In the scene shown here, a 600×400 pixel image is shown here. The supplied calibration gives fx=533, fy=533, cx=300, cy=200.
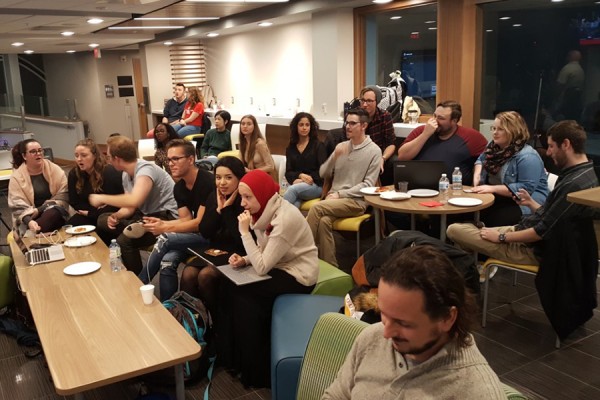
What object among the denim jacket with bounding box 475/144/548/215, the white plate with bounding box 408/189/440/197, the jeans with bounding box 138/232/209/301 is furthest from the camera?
the white plate with bounding box 408/189/440/197

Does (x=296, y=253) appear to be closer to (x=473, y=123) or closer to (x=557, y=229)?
(x=557, y=229)

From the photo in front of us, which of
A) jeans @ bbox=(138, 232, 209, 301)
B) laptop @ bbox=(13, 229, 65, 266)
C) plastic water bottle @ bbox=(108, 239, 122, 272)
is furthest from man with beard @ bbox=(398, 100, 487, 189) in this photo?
laptop @ bbox=(13, 229, 65, 266)

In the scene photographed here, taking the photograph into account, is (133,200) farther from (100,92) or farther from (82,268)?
(100,92)

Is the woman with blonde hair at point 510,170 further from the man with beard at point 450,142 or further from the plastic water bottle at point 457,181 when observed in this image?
the man with beard at point 450,142

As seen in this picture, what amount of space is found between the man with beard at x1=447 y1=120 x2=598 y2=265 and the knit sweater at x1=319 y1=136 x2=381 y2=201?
1.24 meters

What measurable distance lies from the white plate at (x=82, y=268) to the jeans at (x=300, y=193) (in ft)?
7.03

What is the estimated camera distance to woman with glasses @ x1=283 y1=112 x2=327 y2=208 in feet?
16.5

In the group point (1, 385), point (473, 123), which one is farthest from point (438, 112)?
point (1, 385)

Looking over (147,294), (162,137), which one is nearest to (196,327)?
(147,294)

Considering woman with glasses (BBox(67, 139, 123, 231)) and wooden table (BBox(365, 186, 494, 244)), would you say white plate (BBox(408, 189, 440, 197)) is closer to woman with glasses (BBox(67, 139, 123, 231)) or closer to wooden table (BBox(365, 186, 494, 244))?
wooden table (BBox(365, 186, 494, 244))

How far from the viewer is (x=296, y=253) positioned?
2.99m

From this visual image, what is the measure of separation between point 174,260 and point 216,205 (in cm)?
51

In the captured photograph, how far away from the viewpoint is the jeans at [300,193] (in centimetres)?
494

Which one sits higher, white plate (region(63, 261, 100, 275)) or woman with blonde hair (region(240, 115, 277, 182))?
woman with blonde hair (region(240, 115, 277, 182))
